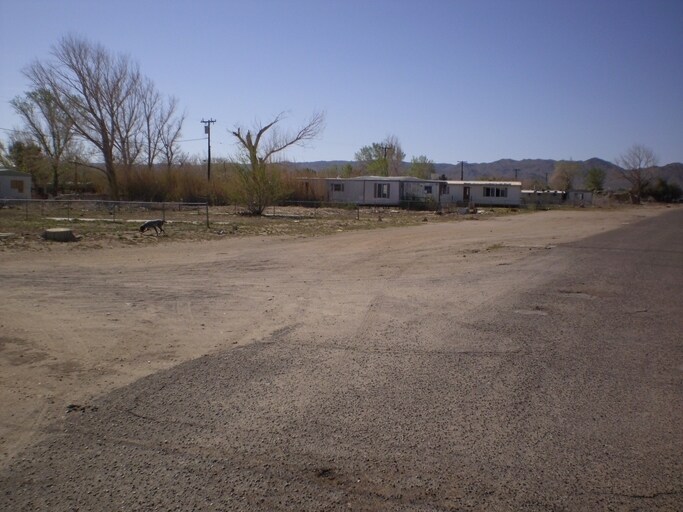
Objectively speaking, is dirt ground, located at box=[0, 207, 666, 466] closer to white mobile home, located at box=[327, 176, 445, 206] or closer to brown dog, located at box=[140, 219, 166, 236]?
brown dog, located at box=[140, 219, 166, 236]

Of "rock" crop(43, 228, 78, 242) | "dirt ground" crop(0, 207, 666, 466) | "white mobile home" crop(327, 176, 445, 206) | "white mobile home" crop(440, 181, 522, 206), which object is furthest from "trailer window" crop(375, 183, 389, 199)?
"rock" crop(43, 228, 78, 242)

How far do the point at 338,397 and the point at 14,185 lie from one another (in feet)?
157

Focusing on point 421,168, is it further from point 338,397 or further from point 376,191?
Result: point 338,397

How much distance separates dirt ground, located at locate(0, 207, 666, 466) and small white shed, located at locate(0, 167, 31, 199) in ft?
102

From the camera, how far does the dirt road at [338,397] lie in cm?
392

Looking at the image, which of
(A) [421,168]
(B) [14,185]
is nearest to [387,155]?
(A) [421,168]

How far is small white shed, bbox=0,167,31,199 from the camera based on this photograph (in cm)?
4500

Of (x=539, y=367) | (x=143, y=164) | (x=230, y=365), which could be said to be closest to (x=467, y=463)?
(x=539, y=367)

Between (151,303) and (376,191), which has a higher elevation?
(376,191)

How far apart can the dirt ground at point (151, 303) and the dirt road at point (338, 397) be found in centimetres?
4

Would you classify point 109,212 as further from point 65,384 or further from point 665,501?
point 665,501

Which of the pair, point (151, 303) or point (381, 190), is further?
point (381, 190)

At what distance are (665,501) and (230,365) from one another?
13.7ft

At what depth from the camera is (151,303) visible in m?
9.90
